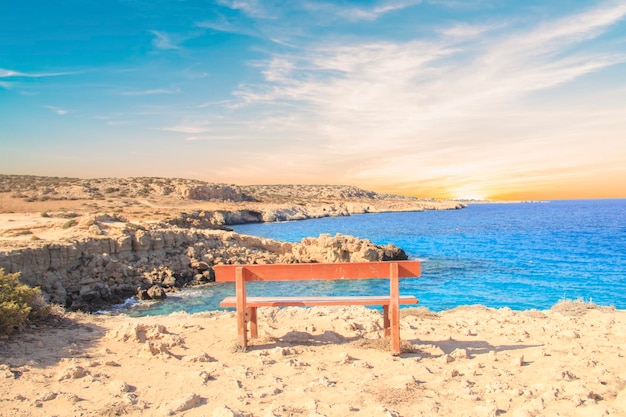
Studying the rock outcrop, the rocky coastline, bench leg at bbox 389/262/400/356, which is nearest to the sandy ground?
bench leg at bbox 389/262/400/356

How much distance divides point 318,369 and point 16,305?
192 inches

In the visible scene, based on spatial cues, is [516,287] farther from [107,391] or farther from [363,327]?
[107,391]

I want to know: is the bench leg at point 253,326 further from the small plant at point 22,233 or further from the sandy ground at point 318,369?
the small plant at point 22,233

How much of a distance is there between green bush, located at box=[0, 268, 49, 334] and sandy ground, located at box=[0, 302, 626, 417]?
0.77ft

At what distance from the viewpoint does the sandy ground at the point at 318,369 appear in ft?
14.3

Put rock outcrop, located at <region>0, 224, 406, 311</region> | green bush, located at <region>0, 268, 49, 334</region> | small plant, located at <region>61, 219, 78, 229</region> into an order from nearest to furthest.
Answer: green bush, located at <region>0, 268, 49, 334</region> < rock outcrop, located at <region>0, 224, 406, 311</region> < small plant, located at <region>61, 219, 78, 229</region>

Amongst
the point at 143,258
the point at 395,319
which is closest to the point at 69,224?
the point at 143,258

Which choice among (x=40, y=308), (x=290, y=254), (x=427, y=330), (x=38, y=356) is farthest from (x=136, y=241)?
(x=427, y=330)

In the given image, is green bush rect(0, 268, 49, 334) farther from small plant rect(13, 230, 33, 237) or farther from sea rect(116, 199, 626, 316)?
small plant rect(13, 230, 33, 237)

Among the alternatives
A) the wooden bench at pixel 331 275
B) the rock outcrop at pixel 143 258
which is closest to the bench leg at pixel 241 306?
the wooden bench at pixel 331 275

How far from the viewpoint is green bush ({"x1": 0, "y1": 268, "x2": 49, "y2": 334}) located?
6320 millimetres

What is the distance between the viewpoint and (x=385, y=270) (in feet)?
19.6

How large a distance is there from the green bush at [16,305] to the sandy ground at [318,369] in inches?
9.3

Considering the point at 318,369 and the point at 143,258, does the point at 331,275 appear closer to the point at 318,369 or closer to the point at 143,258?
the point at 318,369
